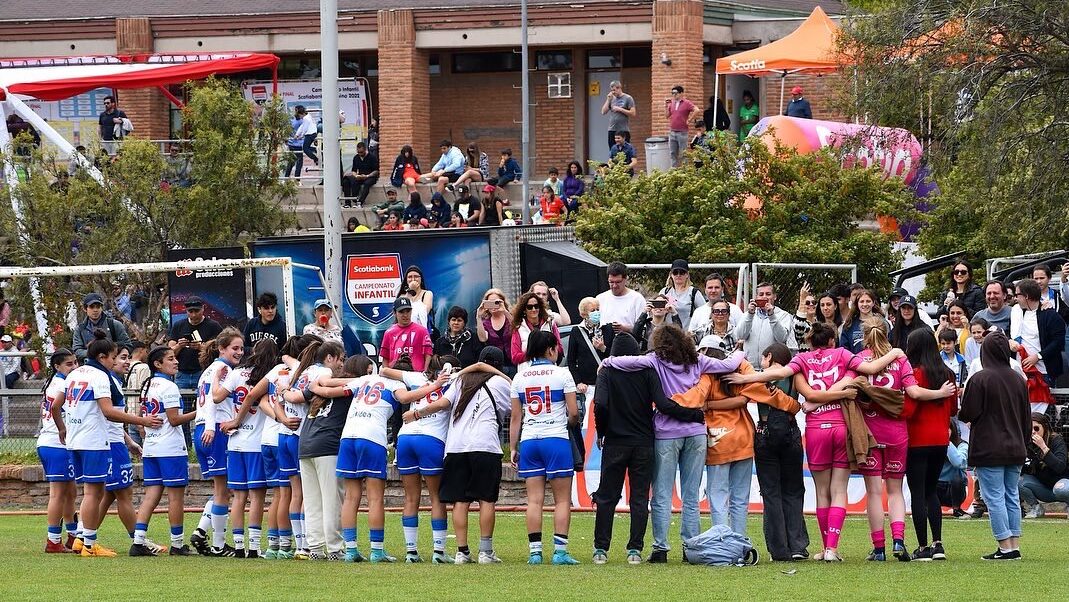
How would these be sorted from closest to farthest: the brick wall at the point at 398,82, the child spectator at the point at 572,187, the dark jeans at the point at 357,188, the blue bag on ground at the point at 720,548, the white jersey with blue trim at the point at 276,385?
the blue bag on ground at the point at 720,548 → the white jersey with blue trim at the point at 276,385 → the child spectator at the point at 572,187 → the dark jeans at the point at 357,188 → the brick wall at the point at 398,82

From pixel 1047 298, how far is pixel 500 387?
7375 mm

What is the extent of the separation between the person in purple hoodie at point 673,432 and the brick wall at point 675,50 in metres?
24.4

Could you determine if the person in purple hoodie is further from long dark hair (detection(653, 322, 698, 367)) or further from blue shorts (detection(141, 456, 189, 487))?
blue shorts (detection(141, 456, 189, 487))

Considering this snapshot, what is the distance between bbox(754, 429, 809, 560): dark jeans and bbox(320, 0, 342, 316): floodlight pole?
7661mm

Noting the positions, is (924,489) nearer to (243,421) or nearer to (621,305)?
(621,305)

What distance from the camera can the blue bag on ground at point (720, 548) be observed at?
12328 mm

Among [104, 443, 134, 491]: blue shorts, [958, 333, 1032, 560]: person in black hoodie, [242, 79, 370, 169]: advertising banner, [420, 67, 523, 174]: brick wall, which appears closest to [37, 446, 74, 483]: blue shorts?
[104, 443, 134, 491]: blue shorts

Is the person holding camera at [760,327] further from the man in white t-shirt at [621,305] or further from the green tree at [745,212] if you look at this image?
the green tree at [745,212]

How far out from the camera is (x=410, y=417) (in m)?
13.0

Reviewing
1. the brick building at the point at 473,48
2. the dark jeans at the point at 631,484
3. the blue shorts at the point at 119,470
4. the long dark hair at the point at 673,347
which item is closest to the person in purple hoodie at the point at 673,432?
the long dark hair at the point at 673,347

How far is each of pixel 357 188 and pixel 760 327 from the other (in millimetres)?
18908

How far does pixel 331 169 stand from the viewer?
19.6 metres

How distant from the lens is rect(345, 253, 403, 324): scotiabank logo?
1967 centimetres

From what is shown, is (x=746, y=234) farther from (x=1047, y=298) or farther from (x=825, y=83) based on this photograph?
(x=825, y=83)
